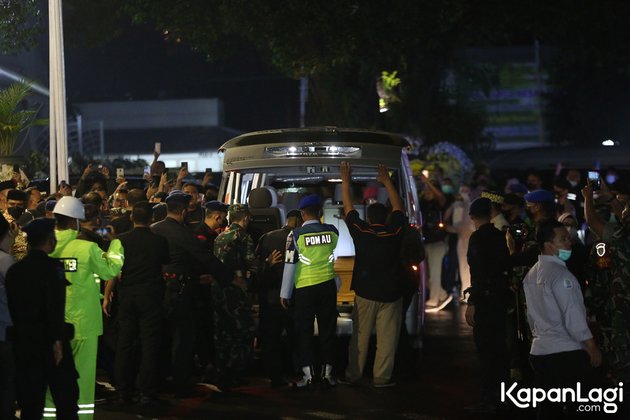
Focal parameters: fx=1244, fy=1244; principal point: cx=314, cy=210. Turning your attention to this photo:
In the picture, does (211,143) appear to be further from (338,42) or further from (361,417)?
(361,417)

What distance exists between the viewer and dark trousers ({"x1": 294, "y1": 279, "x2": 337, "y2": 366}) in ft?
39.2

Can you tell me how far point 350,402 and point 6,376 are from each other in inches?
140

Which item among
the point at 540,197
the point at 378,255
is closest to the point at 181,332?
the point at 378,255

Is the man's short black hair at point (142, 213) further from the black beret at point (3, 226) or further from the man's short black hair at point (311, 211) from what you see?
the black beret at point (3, 226)

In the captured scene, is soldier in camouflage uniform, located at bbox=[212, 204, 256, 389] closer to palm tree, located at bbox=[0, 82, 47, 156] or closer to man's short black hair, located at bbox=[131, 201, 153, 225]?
man's short black hair, located at bbox=[131, 201, 153, 225]

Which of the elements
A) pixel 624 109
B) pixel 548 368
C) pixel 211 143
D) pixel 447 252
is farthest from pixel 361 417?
pixel 624 109

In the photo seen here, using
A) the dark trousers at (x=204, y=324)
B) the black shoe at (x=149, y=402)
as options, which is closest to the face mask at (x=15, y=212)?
the dark trousers at (x=204, y=324)

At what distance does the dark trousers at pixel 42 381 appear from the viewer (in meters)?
8.49

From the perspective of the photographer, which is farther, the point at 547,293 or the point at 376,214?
the point at 376,214

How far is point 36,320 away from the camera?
28.0 feet

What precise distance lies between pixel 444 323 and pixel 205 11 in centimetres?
1519

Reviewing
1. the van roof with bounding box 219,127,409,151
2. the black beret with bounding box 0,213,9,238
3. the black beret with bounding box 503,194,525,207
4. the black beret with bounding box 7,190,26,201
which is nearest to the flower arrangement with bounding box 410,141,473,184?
the black beret with bounding box 503,194,525,207

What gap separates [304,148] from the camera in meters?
12.5

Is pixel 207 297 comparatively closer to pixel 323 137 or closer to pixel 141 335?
pixel 141 335
